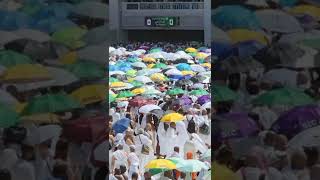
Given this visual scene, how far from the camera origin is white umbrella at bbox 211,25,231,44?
3.59 meters

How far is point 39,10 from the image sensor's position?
382cm

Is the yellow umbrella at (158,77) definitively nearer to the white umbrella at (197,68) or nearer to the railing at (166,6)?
the white umbrella at (197,68)

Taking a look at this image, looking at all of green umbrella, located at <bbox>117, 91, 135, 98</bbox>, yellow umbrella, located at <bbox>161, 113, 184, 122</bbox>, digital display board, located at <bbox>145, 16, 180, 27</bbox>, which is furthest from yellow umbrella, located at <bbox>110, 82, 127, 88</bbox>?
digital display board, located at <bbox>145, 16, 180, 27</bbox>

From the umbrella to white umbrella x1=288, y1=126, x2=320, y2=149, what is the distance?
10.3ft

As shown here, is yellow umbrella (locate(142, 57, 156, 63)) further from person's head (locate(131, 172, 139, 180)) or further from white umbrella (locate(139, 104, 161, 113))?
person's head (locate(131, 172, 139, 180))

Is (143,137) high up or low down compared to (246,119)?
down

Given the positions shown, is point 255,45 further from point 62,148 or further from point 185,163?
point 185,163

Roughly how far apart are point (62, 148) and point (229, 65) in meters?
1.29

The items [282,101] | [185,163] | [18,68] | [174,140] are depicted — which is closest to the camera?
[282,101]

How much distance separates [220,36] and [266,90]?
460 millimetres

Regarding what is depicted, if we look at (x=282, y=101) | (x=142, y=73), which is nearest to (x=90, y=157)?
(x=282, y=101)

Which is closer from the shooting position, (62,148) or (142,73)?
(62,148)

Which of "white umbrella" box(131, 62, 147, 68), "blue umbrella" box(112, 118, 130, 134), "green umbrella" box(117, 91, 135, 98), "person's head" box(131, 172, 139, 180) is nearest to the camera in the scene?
"person's head" box(131, 172, 139, 180)

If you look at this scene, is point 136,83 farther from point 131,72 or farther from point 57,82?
point 57,82
